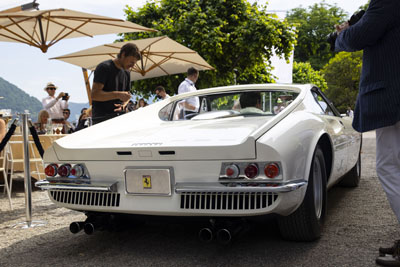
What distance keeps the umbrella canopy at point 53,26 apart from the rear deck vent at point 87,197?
165 inches

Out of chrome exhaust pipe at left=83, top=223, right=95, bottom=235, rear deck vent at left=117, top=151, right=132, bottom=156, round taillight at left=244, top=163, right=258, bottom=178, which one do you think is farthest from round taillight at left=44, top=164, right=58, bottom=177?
round taillight at left=244, top=163, right=258, bottom=178

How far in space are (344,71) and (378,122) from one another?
4686 centimetres

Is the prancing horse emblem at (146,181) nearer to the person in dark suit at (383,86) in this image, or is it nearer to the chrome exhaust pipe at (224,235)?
the chrome exhaust pipe at (224,235)

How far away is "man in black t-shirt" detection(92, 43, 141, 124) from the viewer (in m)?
5.22

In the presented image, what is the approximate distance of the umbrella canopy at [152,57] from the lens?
10.0 m

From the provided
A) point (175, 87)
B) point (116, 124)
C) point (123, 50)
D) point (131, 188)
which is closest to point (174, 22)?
point (175, 87)

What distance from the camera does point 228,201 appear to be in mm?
2846

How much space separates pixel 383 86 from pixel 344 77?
→ 1841 inches

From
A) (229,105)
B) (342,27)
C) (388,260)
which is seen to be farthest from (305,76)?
(388,260)

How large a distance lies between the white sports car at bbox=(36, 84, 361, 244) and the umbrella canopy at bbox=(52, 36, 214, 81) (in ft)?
21.1

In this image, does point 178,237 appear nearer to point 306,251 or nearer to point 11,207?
point 306,251

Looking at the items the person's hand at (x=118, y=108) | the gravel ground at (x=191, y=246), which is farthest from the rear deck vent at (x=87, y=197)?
the person's hand at (x=118, y=108)

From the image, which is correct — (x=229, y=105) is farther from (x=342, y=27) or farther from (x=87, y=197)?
(x=87, y=197)

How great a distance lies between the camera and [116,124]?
161 inches
